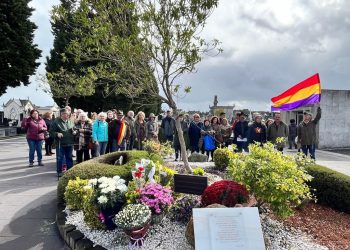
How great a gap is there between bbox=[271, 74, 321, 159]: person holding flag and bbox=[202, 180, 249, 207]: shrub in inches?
276

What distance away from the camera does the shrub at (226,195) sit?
4.80 m

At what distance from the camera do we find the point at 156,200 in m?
4.72

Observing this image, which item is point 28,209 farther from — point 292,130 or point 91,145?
point 292,130

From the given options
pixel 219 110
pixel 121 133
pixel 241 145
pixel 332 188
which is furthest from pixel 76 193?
pixel 219 110

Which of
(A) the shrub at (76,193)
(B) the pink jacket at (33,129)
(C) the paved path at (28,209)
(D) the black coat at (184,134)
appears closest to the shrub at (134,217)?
(C) the paved path at (28,209)

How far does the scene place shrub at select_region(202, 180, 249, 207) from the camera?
4801 mm

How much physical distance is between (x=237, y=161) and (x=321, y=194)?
8.29 feet

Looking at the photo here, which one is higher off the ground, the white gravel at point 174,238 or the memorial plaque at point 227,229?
the memorial plaque at point 227,229

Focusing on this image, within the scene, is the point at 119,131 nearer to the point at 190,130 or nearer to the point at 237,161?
the point at 190,130

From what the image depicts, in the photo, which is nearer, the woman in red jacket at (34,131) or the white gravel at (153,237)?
the white gravel at (153,237)

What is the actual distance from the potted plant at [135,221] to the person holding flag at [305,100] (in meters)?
8.25

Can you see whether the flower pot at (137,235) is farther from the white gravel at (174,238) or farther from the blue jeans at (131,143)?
the blue jeans at (131,143)

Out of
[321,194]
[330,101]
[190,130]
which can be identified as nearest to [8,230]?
[321,194]

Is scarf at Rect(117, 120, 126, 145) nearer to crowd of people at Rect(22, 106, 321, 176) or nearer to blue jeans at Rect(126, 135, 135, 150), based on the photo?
crowd of people at Rect(22, 106, 321, 176)
